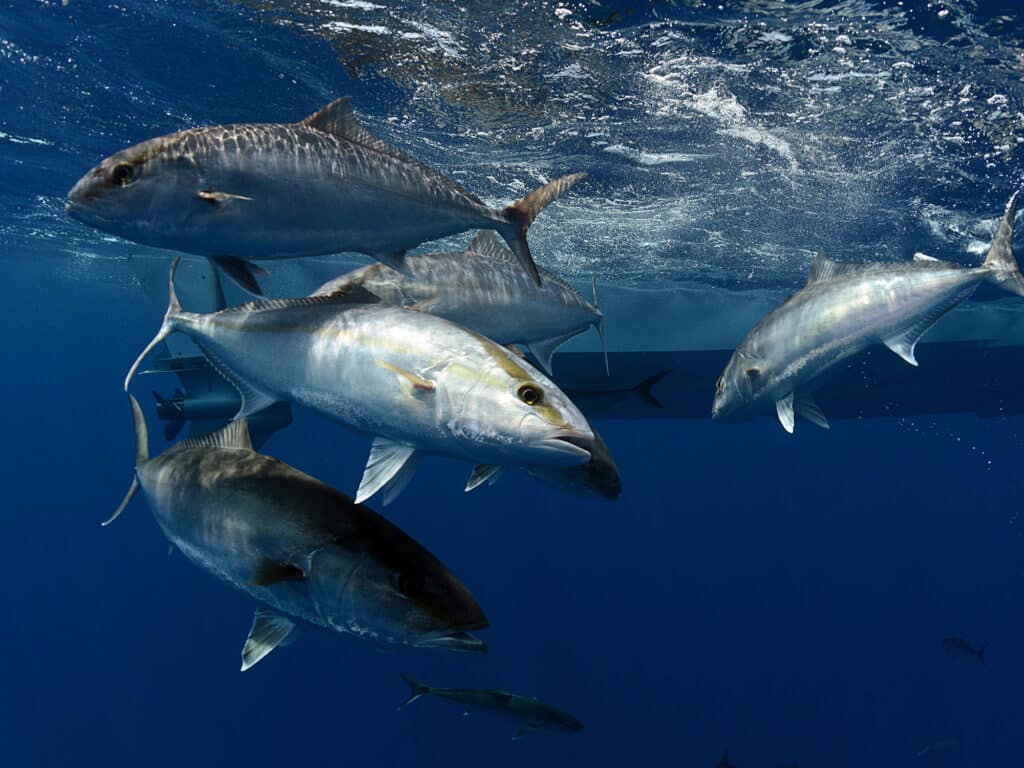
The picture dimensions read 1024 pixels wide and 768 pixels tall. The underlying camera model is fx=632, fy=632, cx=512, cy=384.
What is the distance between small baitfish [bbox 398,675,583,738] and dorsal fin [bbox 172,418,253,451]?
4.13m

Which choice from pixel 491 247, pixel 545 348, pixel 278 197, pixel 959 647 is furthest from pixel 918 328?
pixel 959 647

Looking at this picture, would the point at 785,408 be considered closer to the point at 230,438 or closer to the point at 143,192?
the point at 230,438

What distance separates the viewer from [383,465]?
252 centimetres

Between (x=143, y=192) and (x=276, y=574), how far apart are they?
1550mm

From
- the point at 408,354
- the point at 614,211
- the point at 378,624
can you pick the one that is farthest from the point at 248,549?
the point at 614,211

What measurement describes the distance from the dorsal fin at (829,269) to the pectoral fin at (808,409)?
1225 mm

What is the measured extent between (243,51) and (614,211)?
8.99m

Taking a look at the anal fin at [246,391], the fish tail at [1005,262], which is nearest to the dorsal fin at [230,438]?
the anal fin at [246,391]

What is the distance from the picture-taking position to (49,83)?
10203 millimetres

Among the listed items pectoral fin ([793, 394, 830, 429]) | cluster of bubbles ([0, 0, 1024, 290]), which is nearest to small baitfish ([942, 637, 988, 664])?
cluster of bubbles ([0, 0, 1024, 290])

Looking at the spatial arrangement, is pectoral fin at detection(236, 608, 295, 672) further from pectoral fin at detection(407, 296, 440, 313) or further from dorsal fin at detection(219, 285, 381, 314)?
pectoral fin at detection(407, 296, 440, 313)

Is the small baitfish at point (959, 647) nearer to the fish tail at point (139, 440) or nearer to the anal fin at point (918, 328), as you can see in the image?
the anal fin at point (918, 328)

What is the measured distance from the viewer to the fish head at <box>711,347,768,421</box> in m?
4.74

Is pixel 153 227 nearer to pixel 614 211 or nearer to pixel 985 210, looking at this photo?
pixel 614 211
